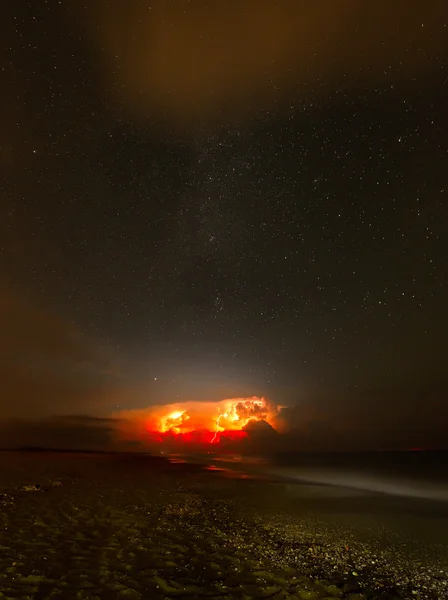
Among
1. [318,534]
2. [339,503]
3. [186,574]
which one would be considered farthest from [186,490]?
[186,574]

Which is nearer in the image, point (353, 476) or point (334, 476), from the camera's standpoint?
point (334, 476)

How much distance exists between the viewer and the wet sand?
31.4 feet

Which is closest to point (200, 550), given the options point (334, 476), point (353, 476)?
point (334, 476)

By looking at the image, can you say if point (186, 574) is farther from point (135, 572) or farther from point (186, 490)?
point (186, 490)

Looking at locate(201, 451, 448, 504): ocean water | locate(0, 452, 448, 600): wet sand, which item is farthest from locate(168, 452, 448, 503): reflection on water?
locate(0, 452, 448, 600): wet sand

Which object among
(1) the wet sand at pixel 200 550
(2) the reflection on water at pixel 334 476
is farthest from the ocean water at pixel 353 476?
(1) the wet sand at pixel 200 550

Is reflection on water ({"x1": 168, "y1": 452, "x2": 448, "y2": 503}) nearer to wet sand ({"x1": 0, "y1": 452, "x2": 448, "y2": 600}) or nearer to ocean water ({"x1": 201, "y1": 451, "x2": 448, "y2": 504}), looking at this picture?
ocean water ({"x1": 201, "y1": 451, "x2": 448, "y2": 504})

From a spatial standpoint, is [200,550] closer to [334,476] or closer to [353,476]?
[334,476]

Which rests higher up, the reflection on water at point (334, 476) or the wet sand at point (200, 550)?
the wet sand at point (200, 550)

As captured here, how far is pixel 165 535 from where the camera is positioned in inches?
546

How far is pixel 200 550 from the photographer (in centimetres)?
1241

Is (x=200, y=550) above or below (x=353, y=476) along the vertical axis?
above

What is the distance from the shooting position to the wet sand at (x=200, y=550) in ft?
31.4

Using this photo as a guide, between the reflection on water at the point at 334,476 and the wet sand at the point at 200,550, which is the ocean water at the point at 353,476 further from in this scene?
the wet sand at the point at 200,550
